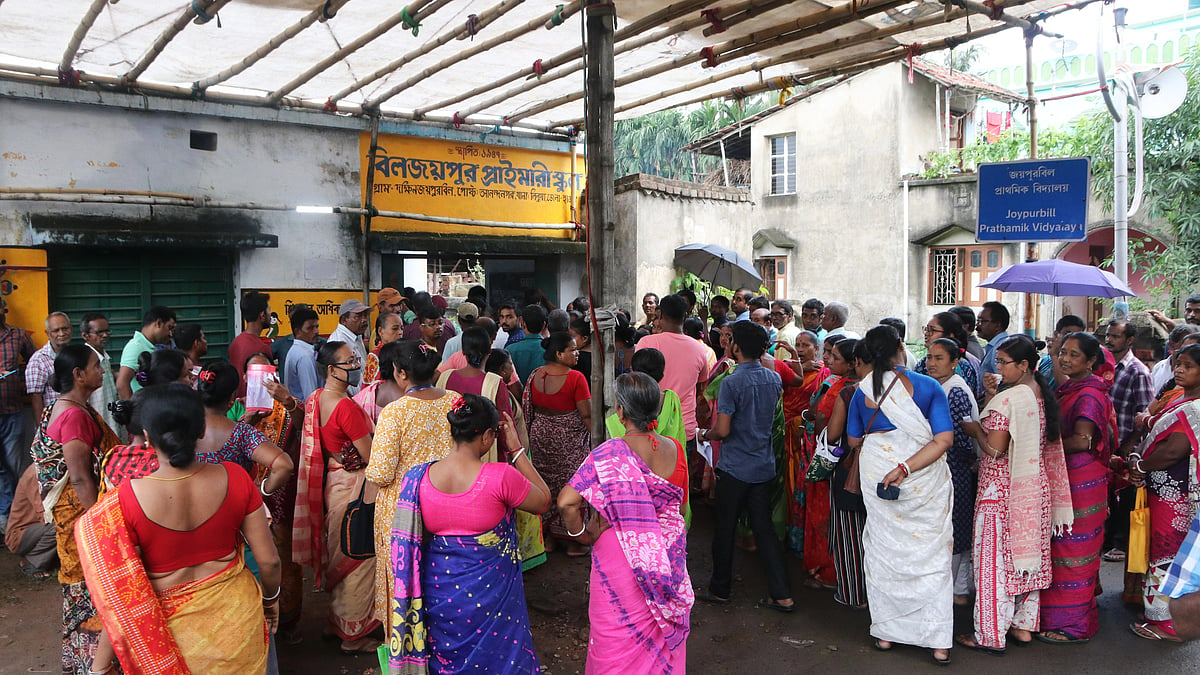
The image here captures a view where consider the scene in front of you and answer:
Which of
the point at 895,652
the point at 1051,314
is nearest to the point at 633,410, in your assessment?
the point at 895,652

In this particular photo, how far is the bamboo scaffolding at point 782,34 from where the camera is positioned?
4.78 m

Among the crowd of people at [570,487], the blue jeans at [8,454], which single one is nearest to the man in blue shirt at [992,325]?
the crowd of people at [570,487]

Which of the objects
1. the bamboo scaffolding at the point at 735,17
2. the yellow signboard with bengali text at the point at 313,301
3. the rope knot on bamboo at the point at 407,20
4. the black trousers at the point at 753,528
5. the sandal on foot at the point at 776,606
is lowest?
the sandal on foot at the point at 776,606

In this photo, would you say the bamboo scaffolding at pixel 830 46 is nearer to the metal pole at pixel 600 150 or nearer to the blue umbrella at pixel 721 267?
the metal pole at pixel 600 150

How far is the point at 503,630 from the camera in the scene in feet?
10.1

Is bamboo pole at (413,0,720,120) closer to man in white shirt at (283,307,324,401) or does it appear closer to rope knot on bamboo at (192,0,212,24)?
rope knot on bamboo at (192,0,212,24)

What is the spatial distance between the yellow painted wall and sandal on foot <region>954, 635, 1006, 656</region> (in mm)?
7102

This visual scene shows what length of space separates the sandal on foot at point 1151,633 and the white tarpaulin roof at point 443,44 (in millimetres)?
3686

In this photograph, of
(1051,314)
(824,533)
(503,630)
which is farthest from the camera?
(1051,314)

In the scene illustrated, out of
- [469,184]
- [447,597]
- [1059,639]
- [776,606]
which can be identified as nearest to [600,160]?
[447,597]

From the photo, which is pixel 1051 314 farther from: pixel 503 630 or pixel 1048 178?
pixel 503 630

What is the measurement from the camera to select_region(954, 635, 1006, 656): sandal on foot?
4.09 m

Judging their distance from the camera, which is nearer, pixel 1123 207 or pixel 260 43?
pixel 260 43

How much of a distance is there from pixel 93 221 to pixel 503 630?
5697 millimetres
